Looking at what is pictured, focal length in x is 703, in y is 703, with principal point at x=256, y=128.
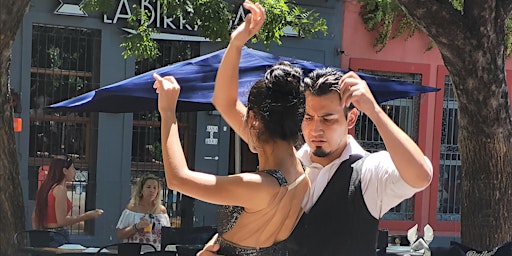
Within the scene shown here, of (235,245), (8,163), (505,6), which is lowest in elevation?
(8,163)

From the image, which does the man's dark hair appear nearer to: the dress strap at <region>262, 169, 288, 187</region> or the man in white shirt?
the man in white shirt

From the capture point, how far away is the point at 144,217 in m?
6.28

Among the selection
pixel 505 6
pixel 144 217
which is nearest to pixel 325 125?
pixel 144 217

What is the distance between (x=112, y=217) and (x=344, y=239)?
27.4 ft

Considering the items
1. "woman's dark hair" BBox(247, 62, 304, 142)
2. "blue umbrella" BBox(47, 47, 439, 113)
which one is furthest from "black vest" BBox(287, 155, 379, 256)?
"blue umbrella" BBox(47, 47, 439, 113)

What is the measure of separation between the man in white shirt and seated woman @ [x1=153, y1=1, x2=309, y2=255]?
6 centimetres

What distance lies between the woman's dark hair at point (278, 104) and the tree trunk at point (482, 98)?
4091 mm

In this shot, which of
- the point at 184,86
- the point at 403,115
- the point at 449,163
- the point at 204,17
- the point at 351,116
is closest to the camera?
the point at 351,116

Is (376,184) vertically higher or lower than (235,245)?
higher

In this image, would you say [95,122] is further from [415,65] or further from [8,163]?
[415,65]

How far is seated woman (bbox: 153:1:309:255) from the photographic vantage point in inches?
81.2

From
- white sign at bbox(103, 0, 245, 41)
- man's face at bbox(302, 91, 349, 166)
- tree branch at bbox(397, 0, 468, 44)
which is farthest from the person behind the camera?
white sign at bbox(103, 0, 245, 41)

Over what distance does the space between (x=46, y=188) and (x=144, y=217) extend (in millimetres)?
932

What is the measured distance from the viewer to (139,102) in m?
5.77
